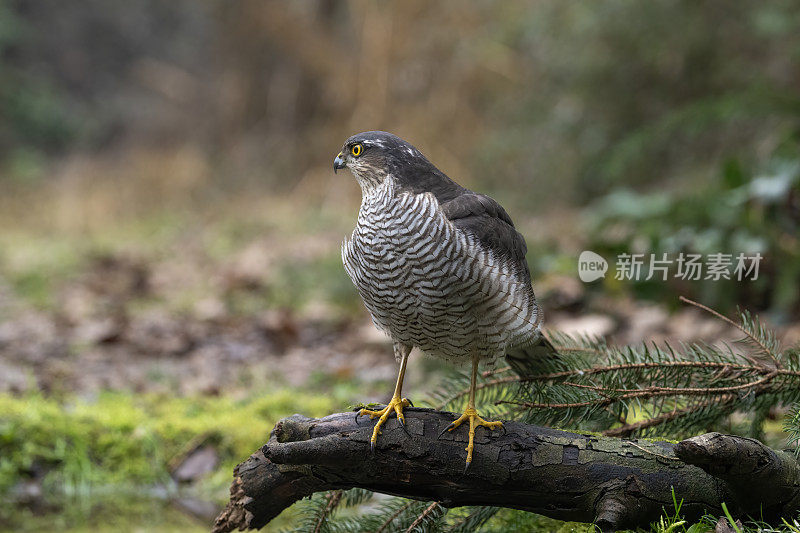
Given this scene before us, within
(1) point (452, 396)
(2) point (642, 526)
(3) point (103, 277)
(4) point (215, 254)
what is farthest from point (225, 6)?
(2) point (642, 526)

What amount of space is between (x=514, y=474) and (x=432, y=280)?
23.7 inches

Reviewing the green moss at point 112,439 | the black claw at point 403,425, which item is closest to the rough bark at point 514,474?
the black claw at point 403,425

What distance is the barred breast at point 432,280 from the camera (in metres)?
2.24

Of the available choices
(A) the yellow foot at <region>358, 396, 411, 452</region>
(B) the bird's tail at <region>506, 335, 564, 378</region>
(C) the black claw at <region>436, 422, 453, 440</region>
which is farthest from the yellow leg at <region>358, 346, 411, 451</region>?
(B) the bird's tail at <region>506, 335, 564, 378</region>

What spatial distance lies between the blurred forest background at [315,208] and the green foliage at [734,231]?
17mm

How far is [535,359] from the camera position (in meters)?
2.61

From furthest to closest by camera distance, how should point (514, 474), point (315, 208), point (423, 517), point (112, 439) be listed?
point (315, 208) → point (112, 439) → point (423, 517) → point (514, 474)

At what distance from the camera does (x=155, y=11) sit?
23453mm

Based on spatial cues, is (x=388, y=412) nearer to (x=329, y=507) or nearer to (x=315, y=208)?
(x=329, y=507)

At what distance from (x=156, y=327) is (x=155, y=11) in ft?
65.8

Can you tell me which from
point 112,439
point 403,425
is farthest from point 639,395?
point 112,439

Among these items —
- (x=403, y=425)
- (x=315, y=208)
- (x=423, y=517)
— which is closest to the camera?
(x=403, y=425)

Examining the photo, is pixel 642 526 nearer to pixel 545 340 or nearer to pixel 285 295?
pixel 545 340

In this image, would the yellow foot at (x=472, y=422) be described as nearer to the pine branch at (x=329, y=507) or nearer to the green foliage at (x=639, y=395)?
the green foliage at (x=639, y=395)
